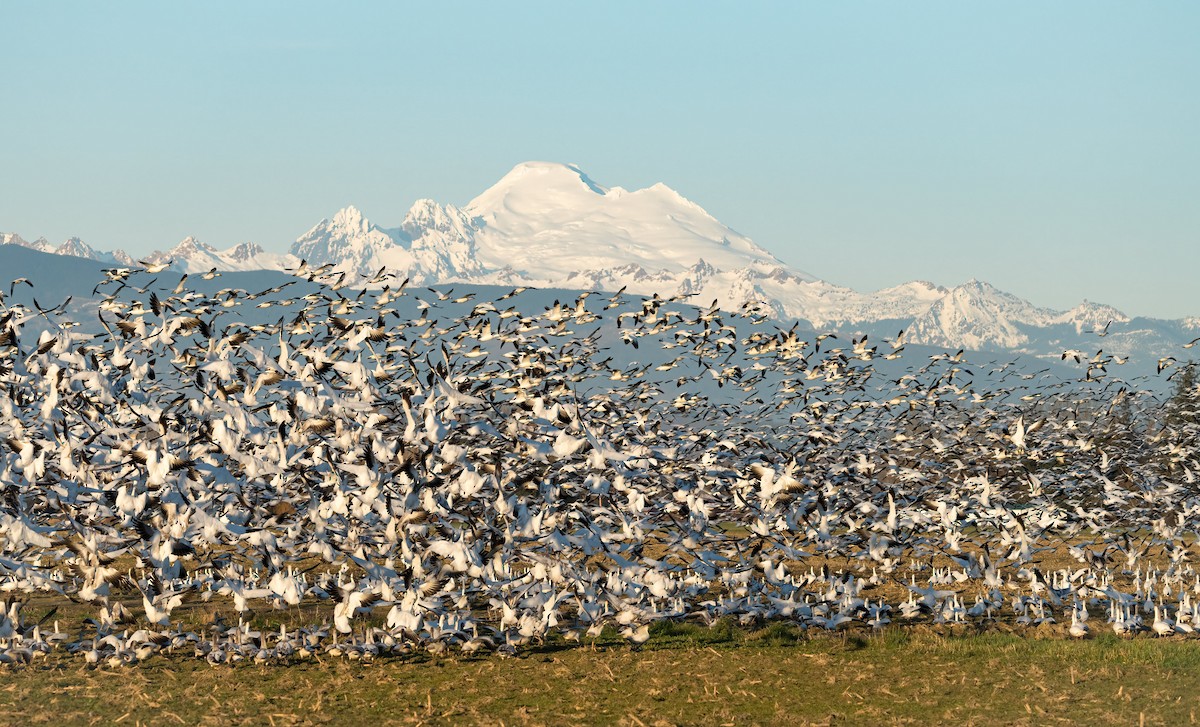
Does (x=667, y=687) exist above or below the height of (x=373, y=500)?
below

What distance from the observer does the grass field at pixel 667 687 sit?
19703mm

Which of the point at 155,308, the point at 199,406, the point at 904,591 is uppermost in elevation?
the point at 155,308

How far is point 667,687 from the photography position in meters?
22.2

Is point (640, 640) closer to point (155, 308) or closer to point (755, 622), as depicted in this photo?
point (755, 622)

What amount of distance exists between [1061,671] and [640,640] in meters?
7.72

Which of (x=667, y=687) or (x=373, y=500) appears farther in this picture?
(x=667, y=687)

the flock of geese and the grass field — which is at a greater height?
the flock of geese

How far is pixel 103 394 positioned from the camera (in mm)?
20031

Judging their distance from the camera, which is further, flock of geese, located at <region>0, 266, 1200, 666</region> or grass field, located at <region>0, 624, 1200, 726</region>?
flock of geese, located at <region>0, 266, 1200, 666</region>

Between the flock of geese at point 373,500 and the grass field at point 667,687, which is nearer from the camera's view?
the grass field at point 667,687

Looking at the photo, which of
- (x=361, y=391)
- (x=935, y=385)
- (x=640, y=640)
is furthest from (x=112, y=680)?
(x=935, y=385)

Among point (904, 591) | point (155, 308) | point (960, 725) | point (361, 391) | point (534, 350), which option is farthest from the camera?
point (904, 591)

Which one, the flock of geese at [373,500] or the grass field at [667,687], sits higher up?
the flock of geese at [373,500]

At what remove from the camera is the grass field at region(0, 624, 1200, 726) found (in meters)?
19.7
